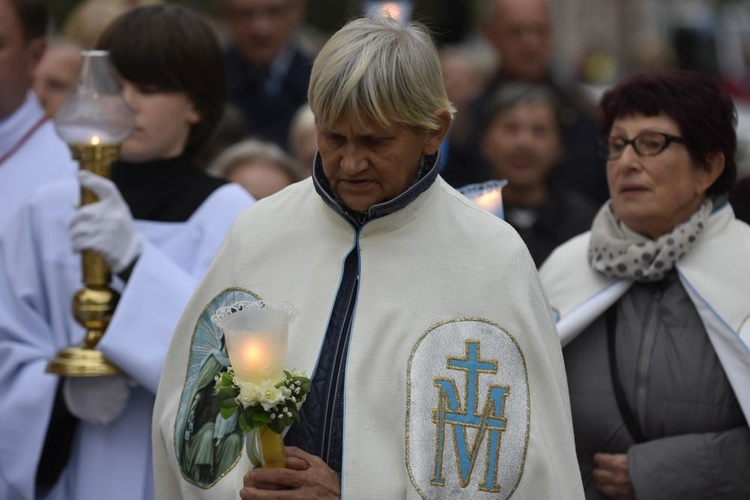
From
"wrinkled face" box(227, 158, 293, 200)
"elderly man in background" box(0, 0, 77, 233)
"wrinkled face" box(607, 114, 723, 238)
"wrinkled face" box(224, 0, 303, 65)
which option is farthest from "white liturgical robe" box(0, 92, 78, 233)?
"wrinkled face" box(224, 0, 303, 65)

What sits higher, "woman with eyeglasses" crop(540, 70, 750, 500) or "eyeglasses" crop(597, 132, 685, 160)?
"eyeglasses" crop(597, 132, 685, 160)

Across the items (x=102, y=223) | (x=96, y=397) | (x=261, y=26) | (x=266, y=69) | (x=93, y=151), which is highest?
(x=261, y=26)

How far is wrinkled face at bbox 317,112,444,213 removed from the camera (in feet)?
11.8

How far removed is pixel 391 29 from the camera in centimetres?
370

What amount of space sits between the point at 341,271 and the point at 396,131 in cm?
42

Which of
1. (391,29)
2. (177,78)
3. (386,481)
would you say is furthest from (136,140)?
→ (386,481)

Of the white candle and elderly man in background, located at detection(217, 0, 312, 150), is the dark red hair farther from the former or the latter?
elderly man in background, located at detection(217, 0, 312, 150)

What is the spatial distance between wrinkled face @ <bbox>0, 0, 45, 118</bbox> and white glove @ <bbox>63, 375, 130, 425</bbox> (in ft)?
5.14

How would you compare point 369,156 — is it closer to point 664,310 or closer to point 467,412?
point 467,412

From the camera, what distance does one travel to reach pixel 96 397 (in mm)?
4586

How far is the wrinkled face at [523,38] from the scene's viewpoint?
27.1 ft

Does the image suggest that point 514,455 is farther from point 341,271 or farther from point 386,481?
point 341,271

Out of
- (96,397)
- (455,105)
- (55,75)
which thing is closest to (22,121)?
(55,75)

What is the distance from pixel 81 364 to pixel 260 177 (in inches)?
69.0
